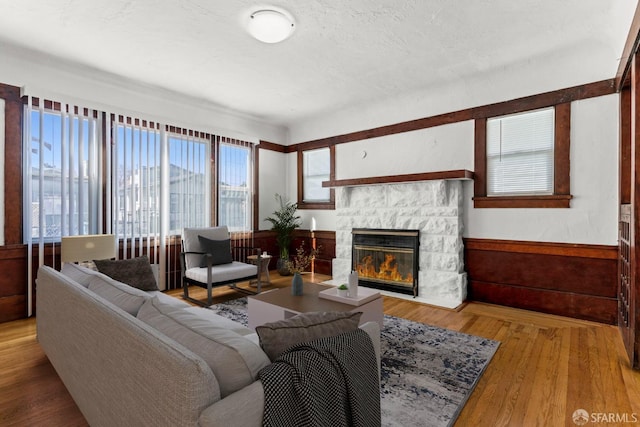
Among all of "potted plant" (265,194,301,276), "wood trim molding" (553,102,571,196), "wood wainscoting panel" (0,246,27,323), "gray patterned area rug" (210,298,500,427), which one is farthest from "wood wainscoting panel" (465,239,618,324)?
"wood wainscoting panel" (0,246,27,323)

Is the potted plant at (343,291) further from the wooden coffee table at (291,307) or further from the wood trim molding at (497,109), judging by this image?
the wood trim molding at (497,109)

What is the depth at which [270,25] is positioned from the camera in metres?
2.82

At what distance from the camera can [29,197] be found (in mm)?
3533

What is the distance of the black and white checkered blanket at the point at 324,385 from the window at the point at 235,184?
4.45 meters

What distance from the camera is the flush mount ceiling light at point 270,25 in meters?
2.74

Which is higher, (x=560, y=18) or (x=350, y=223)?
(x=560, y=18)

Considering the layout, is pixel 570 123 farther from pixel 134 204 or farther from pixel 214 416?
pixel 134 204

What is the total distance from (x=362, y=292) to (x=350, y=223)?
7.08 ft

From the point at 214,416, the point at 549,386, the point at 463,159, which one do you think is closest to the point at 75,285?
the point at 214,416

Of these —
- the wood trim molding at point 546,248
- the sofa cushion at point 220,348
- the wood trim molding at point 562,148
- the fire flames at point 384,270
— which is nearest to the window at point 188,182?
the fire flames at point 384,270

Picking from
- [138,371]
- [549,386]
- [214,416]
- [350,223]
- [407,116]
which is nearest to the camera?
[214,416]

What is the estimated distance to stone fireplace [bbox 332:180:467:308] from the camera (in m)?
4.19

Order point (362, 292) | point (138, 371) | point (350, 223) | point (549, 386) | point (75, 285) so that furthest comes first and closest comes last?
1. point (350, 223)
2. point (362, 292)
3. point (549, 386)
4. point (75, 285)
5. point (138, 371)

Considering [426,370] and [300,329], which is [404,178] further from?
[300,329]
